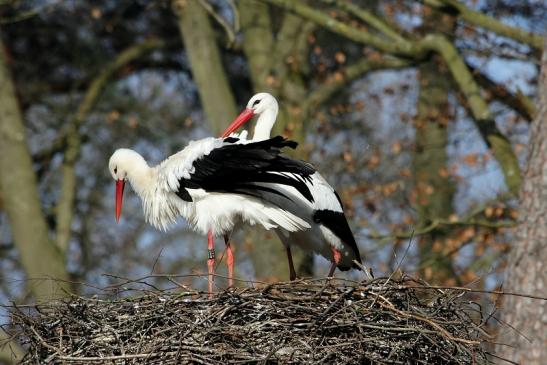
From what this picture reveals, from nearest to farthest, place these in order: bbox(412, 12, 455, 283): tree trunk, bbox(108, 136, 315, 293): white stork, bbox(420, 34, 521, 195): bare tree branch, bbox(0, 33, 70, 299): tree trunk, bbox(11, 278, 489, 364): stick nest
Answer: bbox(11, 278, 489, 364): stick nest, bbox(108, 136, 315, 293): white stork, bbox(420, 34, 521, 195): bare tree branch, bbox(0, 33, 70, 299): tree trunk, bbox(412, 12, 455, 283): tree trunk

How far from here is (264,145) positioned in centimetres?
714

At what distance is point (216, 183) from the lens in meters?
7.78

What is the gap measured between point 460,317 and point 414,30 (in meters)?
7.37

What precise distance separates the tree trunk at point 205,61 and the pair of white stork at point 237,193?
4.17 meters

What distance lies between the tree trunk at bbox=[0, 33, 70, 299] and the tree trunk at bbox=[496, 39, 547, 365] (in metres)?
5.19

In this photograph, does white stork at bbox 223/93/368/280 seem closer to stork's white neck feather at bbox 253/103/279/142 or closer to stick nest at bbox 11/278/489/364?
stork's white neck feather at bbox 253/103/279/142

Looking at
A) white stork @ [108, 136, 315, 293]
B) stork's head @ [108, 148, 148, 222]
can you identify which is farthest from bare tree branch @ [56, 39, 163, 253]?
white stork @ [108, 136, 315, 293]

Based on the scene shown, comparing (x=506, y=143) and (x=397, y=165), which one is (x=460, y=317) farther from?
(x=397, y=165)

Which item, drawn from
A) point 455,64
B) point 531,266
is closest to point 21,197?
point 455,64

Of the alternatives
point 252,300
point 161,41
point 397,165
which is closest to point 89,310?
point 252,300

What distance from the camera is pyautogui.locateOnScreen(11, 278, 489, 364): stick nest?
624 centimetres

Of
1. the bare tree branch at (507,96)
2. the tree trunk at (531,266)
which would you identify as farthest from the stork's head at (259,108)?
the bare tree branch at (507,96)

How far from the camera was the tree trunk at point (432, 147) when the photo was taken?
535 inches

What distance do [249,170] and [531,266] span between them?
8.29ft
